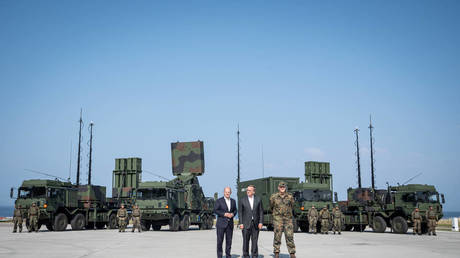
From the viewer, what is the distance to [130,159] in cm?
3281

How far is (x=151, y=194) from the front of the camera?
25.0 meters

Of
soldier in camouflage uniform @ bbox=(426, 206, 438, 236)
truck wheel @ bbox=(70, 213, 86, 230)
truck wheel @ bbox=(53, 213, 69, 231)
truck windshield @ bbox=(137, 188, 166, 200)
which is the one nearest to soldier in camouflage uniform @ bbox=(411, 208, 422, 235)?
soldier in camouflage uniform @ bbox=(426, 206, 438, 236)

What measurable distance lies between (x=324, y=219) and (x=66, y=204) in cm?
1333

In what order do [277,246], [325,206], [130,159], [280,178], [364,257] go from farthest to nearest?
[130,159] → [280,178] → [325,206] → [364,257] → [277,246]

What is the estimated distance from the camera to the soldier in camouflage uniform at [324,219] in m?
23.6

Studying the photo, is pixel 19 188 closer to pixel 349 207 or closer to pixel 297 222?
pixel 297 222

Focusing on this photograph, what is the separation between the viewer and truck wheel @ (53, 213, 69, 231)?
25539 millimetres

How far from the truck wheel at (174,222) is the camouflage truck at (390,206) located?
9135 millimetres

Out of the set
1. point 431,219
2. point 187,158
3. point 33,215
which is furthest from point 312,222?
point 33,215

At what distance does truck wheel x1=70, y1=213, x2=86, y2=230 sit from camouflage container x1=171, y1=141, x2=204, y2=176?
597 centimetres

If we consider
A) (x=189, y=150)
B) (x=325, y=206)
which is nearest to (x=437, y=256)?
(x=325, y=206)

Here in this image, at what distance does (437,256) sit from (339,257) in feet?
7.69

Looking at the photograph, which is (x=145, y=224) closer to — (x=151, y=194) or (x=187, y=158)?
(x=151, y=194)

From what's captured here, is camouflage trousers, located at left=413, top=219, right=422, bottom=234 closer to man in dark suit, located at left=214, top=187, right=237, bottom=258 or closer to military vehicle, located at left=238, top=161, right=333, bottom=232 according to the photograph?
military vehicle, located at left=238, top=161, right=333, bottom=232
